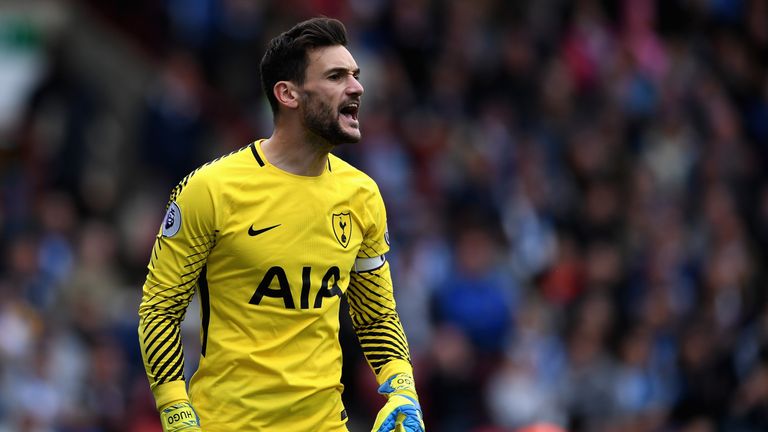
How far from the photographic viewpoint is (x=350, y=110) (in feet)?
19.4

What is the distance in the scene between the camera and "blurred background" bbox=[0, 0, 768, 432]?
1164 centimetres

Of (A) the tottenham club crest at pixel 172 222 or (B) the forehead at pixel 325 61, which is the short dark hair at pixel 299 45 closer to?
(B) the forehead at pixel 325 61

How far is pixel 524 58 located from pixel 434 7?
4.37 ft

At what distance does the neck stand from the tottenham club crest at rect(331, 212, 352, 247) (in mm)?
218

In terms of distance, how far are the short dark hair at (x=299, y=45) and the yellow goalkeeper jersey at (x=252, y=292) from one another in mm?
323

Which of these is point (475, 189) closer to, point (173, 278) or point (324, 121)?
point (324, 121)

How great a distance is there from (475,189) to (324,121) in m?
7.47

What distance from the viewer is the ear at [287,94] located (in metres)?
5.91

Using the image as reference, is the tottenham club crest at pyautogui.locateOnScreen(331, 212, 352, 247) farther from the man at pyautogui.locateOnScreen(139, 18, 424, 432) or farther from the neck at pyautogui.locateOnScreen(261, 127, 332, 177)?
the neck at pyautogui.locateOnScreen(261, 127, 332, 177)

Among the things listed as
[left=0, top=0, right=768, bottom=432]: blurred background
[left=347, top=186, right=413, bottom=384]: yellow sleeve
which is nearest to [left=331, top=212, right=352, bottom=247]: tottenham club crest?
[left=347, top=186, right=413, bottom=384]: yellow sleeve

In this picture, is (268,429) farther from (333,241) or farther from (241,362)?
(333,241)

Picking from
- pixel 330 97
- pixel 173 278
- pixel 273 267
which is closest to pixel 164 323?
pixel 173 278

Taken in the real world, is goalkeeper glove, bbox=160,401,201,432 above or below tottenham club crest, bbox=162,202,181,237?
below

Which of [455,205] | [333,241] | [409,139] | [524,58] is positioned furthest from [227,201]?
[524,58]
